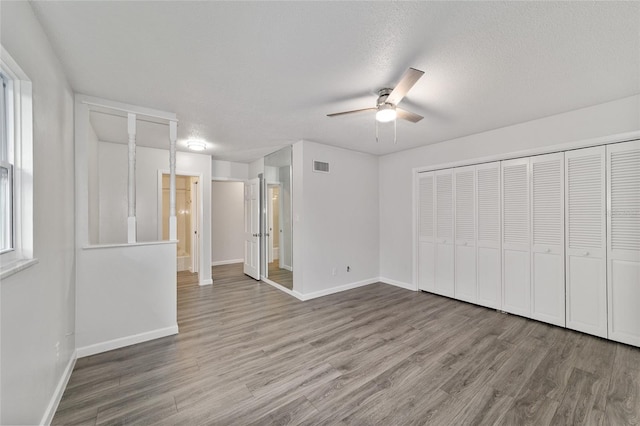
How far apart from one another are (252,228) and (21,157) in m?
4.10

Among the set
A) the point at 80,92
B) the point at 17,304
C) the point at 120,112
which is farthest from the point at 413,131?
the point at 17,304

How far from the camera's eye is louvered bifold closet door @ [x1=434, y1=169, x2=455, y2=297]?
424 cm

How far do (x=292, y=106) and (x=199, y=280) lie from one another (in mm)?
3959

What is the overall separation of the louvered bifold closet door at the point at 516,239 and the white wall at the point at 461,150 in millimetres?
346

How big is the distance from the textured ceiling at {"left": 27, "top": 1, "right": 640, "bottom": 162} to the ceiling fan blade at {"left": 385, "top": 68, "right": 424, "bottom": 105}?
7.1 inches

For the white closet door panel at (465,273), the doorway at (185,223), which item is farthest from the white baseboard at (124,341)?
Result: the white closet door panel at (465,273)

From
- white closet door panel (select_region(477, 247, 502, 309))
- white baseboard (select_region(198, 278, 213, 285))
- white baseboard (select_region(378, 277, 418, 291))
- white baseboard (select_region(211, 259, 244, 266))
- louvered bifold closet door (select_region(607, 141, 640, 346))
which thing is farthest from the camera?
white baseboard (select_region(211, 259, 244, 266))

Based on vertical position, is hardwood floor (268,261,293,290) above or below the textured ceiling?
below

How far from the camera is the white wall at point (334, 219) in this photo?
14.1 ft

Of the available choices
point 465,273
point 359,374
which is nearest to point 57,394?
point 359,374

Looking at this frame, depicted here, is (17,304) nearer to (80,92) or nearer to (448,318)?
(80,92)

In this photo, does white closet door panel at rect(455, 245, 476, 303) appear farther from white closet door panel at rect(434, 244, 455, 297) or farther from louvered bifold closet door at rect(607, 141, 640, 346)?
louvered bifold closet door at rect(607, 141, 640, 346)

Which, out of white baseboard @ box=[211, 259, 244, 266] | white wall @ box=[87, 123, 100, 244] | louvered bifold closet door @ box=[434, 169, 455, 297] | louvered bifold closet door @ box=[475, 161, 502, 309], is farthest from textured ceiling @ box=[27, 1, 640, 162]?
white baseboard @ box=[211, 259, 244, 266]

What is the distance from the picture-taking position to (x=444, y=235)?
14.2 feet
